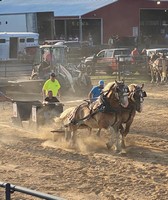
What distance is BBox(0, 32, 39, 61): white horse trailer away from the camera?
37125 mm

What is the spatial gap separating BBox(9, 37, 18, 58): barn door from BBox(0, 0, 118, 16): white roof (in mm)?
11823

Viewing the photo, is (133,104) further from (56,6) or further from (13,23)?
(56,6)

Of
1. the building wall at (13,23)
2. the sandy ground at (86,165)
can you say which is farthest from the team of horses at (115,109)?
the building wall at (13,23)

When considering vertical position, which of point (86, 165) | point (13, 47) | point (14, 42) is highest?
point (14, 42)

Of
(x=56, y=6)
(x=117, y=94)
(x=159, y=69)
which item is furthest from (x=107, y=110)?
(x=56, y=6)

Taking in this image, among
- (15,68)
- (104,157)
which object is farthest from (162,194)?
(15,68)

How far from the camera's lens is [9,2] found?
62719 millimetres

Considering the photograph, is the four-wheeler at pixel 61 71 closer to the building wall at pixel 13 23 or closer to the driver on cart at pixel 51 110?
the driver on cart at pixel 51 110

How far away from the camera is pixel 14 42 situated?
37875 millimetres

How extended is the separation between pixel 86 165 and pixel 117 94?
1.71 metres

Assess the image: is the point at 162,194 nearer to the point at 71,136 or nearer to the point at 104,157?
the point at 104,157

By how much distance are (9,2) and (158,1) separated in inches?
809

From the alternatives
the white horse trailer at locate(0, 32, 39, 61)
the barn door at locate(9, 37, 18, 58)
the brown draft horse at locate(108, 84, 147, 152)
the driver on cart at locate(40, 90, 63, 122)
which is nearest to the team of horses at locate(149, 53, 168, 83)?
the white horse trailer at locate(0, 32, 39, 61)

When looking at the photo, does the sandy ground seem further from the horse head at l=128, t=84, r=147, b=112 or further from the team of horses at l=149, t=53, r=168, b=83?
the team of horses at l=149, t=53, r=168, b=83
